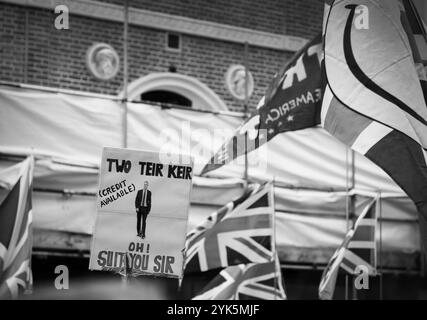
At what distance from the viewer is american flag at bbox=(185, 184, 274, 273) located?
10.3m

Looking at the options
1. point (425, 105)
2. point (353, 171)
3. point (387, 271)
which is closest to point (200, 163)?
point (353, 171)

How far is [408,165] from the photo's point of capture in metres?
7.81

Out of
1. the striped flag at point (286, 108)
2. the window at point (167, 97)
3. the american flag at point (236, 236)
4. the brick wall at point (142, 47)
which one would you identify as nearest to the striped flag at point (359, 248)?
the american flag at point (236, 236)

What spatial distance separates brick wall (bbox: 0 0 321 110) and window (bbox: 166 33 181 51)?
74 mm

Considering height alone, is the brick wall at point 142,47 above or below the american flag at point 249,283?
above

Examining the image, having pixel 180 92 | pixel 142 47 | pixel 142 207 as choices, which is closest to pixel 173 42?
pixel 142 47

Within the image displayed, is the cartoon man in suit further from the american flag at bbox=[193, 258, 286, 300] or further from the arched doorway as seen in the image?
the arched doorway

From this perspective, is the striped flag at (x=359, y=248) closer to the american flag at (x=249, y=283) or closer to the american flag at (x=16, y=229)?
the american flag at (x=249, y=283)

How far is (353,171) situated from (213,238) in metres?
2.85

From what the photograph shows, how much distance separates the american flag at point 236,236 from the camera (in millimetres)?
10258

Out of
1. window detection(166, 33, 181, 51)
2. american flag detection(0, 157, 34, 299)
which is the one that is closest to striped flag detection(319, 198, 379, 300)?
american flag detection(0, 157, 34, 299)

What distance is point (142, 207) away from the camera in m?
8.03

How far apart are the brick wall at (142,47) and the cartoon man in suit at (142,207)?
4.57 m

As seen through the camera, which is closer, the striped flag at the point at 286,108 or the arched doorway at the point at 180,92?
the striped flag at the point at 286,108
